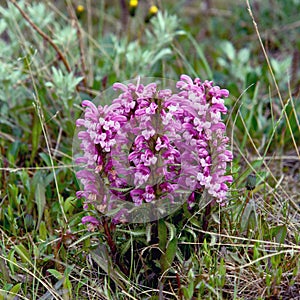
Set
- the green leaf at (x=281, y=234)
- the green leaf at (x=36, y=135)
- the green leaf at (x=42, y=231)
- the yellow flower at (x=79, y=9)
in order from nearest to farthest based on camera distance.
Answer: the green leaf at (x=281, y=234) → the green leaf at (x=42, y=231) → the green leaf at (x=36, y=135) → the yellow flower at (x=79, y=9)

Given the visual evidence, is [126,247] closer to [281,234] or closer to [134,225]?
[134,225]

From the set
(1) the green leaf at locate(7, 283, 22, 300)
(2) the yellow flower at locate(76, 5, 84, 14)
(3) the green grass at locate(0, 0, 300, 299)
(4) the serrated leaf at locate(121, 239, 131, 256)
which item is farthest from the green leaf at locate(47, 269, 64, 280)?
(2) the yellow flower at locate(76, 5, 84, 14)

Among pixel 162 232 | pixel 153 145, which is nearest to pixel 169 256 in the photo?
pixel 162 232

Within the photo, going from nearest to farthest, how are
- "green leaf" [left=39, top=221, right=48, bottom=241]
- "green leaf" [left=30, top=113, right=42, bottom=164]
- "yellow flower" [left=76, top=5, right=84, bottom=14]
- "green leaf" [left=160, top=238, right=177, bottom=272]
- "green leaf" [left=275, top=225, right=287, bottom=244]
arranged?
"green leaf" [left=160, top=238, right=177, bottom=272]
"green leaf" [left=275, top=225, right=287, bottom=244]
"green leaf" [left=39, top=221, right=48, bottom=241]
"green leaf" [left=30, top=113, right=42, bottom=164]
"yellow flower" [left=76, top=5, right=84, bottom=14]

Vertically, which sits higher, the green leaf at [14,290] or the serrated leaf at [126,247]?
the serrated leaf at [126,247]

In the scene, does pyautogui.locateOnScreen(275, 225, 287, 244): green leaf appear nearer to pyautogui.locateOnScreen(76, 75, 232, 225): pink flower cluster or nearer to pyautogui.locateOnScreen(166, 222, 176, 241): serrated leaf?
pyautogui.locateOnScreen(76, 75, 232, 225): pink flower cluster

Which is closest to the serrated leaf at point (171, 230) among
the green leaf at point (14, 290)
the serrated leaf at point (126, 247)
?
the serrated leaf at point (126, 247)

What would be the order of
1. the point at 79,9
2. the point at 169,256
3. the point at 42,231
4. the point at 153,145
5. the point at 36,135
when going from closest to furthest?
1. the point at 153,145
2. the point at 169,256
3. the point at 42,231
4. the point at 36,135
5. the point at 79,9

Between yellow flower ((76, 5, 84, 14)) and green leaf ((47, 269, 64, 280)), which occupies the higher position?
yellow flower ((76, 5, 84, 14))

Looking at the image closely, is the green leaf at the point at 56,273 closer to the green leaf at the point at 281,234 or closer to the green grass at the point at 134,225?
the green grass at the point at 134,225

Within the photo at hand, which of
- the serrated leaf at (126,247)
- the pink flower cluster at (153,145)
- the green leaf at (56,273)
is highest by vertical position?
the pink flower cluster at (153,145)
